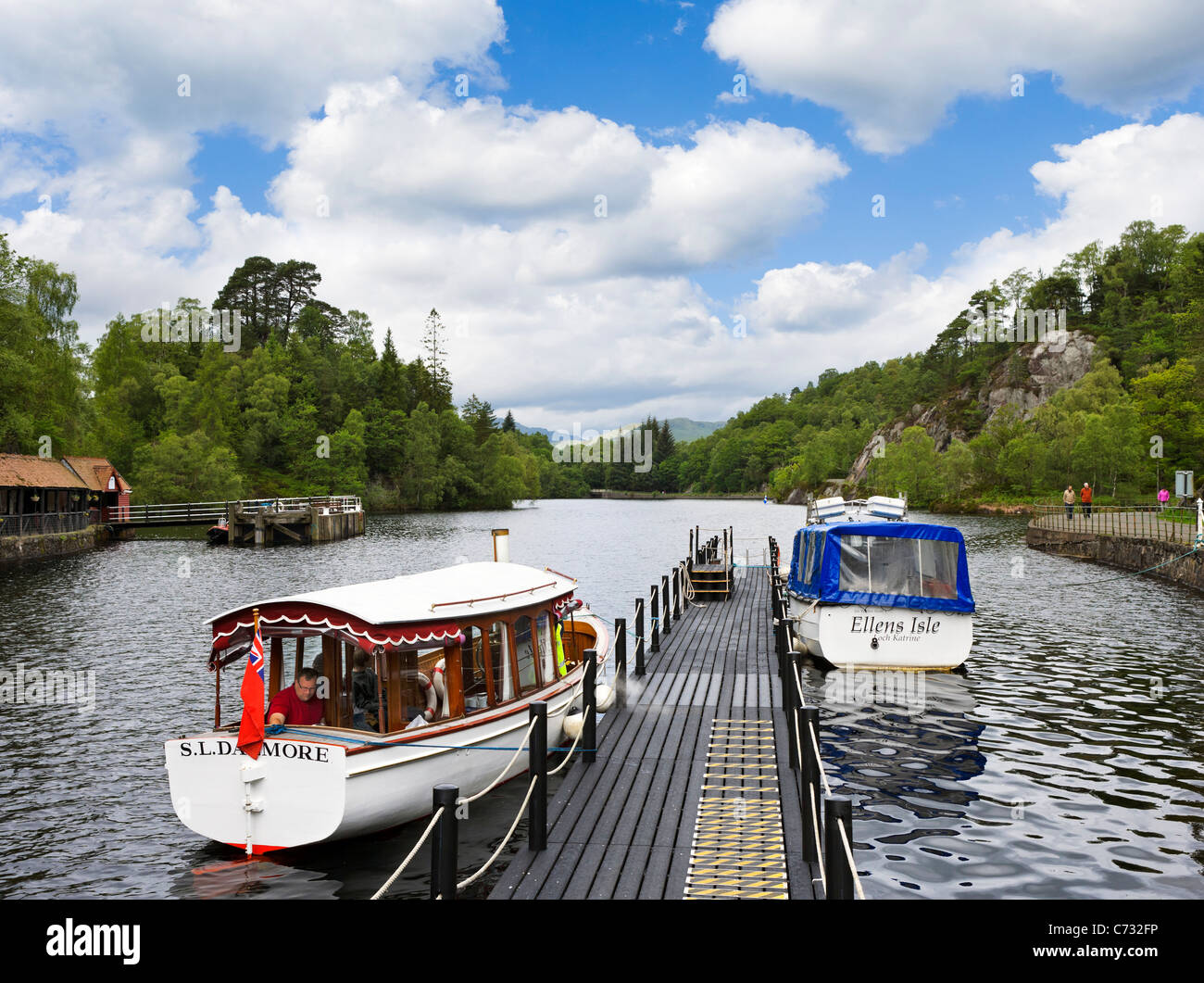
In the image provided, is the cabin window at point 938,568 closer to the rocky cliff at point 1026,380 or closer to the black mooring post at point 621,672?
the black mooring post at point 621,672

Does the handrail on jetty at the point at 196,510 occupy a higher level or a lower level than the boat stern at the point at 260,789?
higher

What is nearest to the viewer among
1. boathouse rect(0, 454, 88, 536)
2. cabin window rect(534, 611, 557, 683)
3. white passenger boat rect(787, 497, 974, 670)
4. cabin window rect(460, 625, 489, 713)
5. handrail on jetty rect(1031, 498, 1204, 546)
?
cabin window rect(460, 625, 489, 713)

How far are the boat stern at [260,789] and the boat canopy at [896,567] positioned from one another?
13036 mm

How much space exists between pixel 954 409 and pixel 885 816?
481 ft

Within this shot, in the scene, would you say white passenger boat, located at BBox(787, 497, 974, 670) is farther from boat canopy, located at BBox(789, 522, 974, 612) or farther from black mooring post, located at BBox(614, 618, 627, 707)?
black mooring post, located at BBox(614, 618, 627, 707)

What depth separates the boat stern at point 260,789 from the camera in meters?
10.0

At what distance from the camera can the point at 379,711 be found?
1135 centimetres

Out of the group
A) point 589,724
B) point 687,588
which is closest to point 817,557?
point 687,588

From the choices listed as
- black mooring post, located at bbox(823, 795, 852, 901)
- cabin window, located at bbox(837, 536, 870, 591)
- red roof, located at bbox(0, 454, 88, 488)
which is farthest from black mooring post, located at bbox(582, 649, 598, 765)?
red roof, located at bbox(0, 454, 88, 488)

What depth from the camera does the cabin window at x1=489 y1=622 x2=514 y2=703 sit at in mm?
13195

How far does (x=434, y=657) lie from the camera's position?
42.8ft

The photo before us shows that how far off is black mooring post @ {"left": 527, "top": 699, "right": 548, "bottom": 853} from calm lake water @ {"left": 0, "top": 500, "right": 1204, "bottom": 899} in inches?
75.7

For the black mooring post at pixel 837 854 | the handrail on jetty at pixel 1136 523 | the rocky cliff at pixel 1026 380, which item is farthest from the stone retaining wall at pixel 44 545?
the rocky cliff at pixel 1026 380
